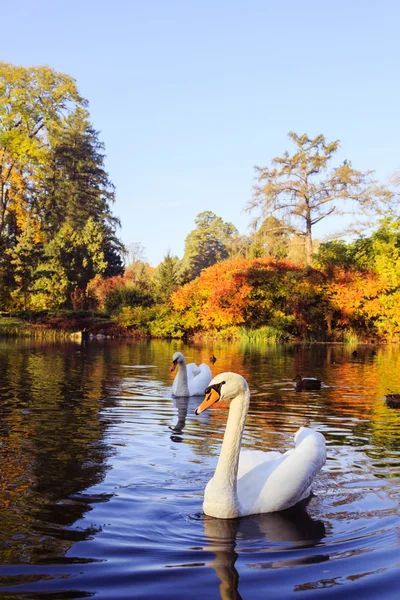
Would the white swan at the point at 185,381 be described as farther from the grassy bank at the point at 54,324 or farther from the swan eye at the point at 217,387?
the grassy bank at the point at 54,324

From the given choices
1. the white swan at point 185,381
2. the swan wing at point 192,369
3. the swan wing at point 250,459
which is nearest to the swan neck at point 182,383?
the white swan at point 185,381

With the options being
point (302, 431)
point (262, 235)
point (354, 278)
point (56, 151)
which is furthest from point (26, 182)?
point (302, 431)

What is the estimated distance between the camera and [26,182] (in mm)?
51688

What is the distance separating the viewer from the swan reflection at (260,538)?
12.8ft

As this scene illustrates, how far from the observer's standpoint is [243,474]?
16.5ft

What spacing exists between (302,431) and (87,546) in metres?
2.14

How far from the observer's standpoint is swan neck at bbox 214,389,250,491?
4641mm

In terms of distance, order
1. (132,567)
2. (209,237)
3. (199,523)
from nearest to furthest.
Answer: (132,567) → (199,523) → (209,237)

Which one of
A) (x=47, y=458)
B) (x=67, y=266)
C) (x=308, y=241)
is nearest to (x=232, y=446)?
(x=47, y=458)

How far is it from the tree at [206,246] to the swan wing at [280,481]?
68.3 meters

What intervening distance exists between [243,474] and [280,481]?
329 mm

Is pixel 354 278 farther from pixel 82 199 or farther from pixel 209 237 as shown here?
pixel 209 237

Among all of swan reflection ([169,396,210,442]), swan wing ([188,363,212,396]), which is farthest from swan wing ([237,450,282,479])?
swan wing ([188,363,212,396])

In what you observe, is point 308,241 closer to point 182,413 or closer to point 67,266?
point 67,266
